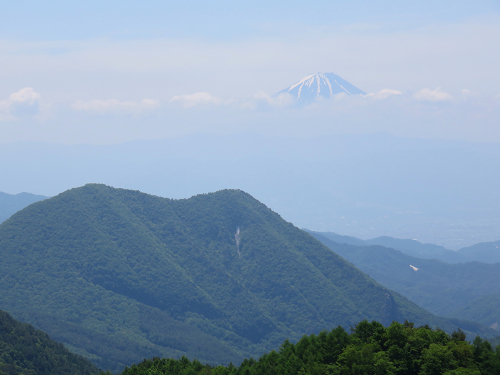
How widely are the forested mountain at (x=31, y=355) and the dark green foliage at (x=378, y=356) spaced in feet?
76.8

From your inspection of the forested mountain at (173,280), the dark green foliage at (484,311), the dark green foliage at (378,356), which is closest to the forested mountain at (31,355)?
the forested mountain at (173,280)

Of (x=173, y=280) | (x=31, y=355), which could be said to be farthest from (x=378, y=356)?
(x=173, y=280)

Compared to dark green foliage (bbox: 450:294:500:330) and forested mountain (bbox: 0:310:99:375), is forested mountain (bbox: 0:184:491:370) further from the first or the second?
dark green foliage (bbox: 450:294:500:330)

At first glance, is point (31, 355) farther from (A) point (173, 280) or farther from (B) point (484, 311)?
(B) point (484, 311)

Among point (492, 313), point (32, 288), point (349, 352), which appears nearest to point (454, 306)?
point (492, 313)

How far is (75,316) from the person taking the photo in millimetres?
98875

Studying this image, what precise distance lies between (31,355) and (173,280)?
55.7 metres

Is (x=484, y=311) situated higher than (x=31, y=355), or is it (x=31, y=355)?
(x=484, y=311)

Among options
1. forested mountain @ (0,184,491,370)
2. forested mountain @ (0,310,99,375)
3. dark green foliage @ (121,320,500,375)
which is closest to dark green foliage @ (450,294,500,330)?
forested mountain @ (0,184,491,370)

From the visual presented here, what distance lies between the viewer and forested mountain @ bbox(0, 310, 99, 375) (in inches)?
2306

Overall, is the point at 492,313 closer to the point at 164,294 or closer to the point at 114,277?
the point at 164,294

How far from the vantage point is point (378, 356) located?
114ft

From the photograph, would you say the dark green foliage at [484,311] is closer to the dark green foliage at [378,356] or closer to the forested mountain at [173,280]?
the forested mountain at [173,280]

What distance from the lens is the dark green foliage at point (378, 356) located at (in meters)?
33.3
